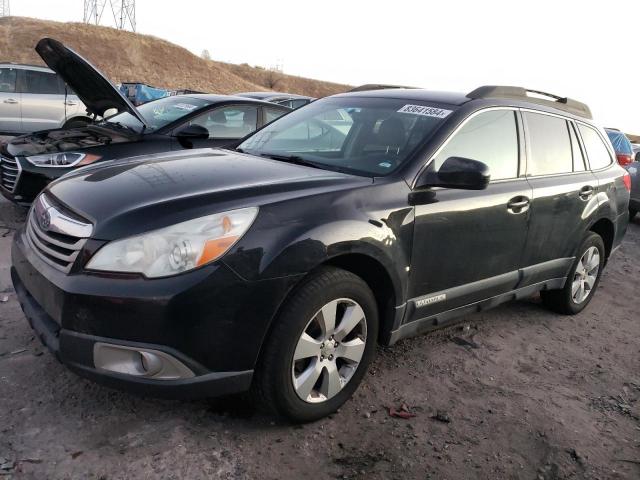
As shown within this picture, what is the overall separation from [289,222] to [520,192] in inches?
74.6

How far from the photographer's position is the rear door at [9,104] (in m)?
10.5

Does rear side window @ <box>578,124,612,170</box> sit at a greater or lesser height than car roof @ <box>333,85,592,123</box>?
lesser

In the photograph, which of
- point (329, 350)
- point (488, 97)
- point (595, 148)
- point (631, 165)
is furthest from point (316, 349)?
point (631, 165)

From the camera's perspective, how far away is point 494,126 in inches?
145

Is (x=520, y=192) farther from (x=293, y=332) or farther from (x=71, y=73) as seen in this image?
(x=71, y=73)

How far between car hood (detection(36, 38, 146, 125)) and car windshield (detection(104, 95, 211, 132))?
0.22 metres

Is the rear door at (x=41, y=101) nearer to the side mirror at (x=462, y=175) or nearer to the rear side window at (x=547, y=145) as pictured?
the rear side window at (x=547, y=145)

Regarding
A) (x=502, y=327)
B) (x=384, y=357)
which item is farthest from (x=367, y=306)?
(x=502, y=327)

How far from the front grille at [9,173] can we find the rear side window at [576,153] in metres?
5.04

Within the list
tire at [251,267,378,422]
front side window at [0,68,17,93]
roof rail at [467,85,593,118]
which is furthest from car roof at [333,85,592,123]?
front side window at [0,68,17,93]

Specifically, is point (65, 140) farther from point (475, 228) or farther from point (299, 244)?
point (475, 228)

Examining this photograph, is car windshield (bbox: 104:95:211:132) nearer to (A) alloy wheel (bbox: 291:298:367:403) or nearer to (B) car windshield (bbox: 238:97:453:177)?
(B) car windshield (bbox: 238:97:453:177)

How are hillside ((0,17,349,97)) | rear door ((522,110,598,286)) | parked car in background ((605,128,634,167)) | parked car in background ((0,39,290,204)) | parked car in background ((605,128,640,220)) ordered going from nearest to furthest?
rear door ((522,110,598,286)) < parked car in background ((0,39,290,204)) < parked car in background ((605,128,640,220)) < parked car in background ((605,128,634,167)) < hillside ((0,17,349,97))

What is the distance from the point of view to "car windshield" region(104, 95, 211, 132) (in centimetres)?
628
